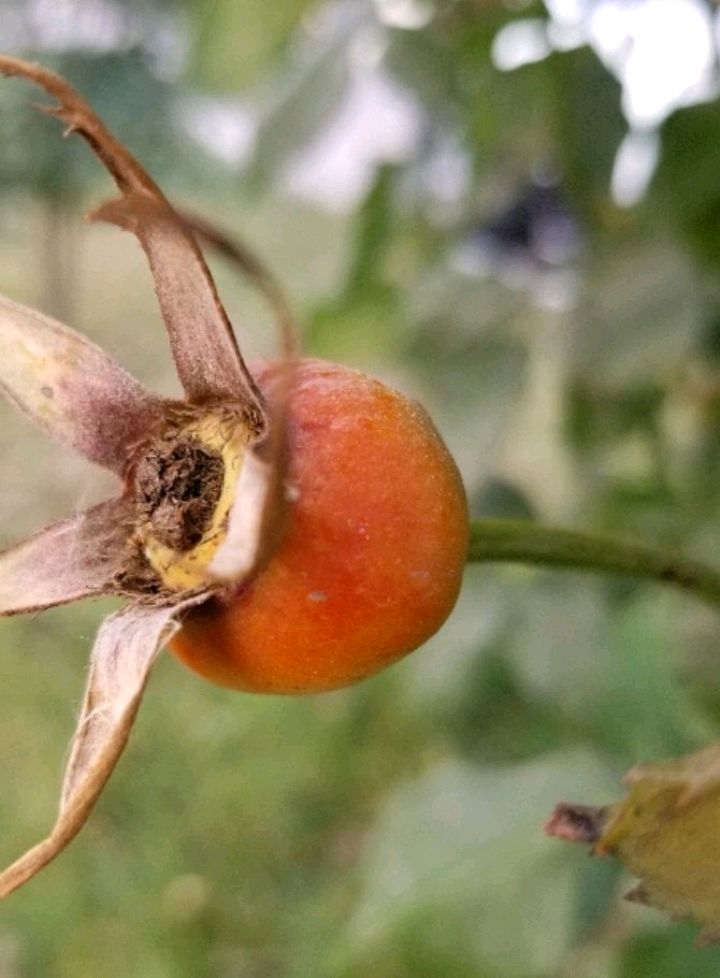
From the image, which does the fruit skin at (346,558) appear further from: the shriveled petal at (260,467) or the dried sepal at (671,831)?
the dried sepal at (671,831)

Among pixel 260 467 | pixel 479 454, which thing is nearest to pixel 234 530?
pixel 260 467

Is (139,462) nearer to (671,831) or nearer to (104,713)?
(104,713)

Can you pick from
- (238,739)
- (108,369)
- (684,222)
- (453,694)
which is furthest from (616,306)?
(238,739)

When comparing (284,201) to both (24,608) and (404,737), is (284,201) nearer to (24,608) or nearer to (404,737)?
(404,737)

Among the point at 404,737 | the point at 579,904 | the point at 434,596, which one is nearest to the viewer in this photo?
the point at 434,596

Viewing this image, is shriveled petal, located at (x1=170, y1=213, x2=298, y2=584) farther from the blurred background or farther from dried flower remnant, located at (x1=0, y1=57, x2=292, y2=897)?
the blurred background

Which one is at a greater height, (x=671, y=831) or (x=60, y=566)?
(x=60, y=566)
